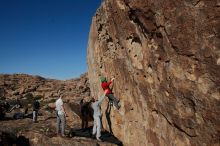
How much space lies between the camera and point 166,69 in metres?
10.1

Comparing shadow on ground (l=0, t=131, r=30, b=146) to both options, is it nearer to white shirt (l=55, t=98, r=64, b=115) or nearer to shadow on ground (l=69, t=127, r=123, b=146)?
white shirt (l=55, t=98, r=64, b=115)

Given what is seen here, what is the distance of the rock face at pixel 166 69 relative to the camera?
332 inches

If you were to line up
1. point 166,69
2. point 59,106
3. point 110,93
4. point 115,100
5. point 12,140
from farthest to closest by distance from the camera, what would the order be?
point 12,140 < point 59,106 < point 110,93 < point 115,100 < point 166,69

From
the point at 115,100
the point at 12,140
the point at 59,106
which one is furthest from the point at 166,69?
the point at 12,140

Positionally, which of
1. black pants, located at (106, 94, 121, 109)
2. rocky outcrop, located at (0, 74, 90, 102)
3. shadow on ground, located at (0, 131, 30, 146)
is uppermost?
rocky outcrop, located at (0, 74, 90, 102)

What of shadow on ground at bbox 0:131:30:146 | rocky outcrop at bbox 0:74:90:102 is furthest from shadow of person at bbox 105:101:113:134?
rocky outcrop at bbox 0:74:90:102

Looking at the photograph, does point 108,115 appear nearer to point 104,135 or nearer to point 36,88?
point 104,135

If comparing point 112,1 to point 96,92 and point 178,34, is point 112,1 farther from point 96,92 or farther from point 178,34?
point 96,92

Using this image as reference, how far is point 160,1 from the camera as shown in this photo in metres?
9.81

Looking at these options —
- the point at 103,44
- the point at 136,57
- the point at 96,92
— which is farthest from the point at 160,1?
the point at 96,92

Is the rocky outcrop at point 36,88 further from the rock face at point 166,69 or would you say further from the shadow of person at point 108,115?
the rock face at point 166,69

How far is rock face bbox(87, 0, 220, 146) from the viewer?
8430 mm

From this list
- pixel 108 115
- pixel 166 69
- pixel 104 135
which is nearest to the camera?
pixel 166 69

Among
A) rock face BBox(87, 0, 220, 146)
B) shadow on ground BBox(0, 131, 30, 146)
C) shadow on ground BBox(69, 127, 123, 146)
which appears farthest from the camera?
shadow on ground BBox(0, 131, 30, 146)
